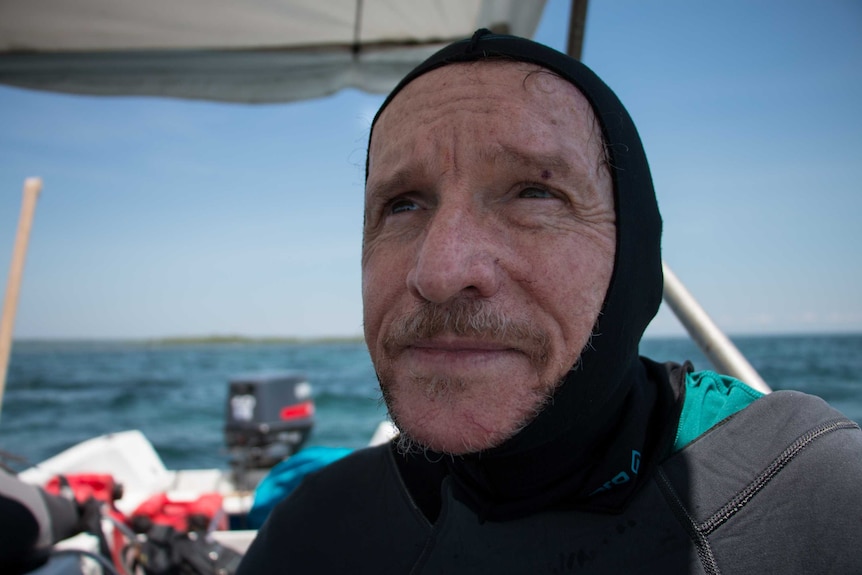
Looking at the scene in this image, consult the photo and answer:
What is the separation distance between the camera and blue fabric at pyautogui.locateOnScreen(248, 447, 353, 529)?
9.21 ft

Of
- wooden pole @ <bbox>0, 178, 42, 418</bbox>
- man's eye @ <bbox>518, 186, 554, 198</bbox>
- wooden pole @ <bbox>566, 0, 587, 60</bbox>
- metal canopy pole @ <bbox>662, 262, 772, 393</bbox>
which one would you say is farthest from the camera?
wooden pole @ <bbox>0, 178, 42, 418</bbox>

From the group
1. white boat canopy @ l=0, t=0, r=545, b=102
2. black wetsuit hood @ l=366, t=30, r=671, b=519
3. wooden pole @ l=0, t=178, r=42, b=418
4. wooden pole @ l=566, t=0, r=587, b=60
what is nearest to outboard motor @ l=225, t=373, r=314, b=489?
wooden pole @ l=0, t=178, r=42, b=418

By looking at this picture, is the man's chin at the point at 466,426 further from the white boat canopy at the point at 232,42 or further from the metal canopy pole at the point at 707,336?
the white boat canopy at the point at 232,42

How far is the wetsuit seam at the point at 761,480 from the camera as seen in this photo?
949 mm

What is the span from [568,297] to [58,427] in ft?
77.0

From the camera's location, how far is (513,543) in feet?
3.34

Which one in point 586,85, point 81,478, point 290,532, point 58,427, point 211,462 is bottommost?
point 58,427

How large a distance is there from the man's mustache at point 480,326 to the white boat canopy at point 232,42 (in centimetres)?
166

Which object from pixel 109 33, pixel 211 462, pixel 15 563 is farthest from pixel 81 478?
pixel 211 462

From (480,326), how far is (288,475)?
7.48 feet

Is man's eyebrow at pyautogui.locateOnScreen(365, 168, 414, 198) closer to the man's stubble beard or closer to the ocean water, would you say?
the man's stubble beard

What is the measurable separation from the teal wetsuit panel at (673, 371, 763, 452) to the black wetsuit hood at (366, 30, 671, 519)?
0.16 ft

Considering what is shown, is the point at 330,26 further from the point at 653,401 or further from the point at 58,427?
the point at 58,427

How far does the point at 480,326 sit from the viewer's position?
2.95 ft
